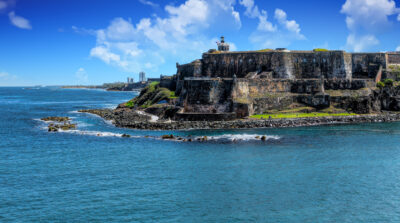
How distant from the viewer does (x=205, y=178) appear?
37625 mm

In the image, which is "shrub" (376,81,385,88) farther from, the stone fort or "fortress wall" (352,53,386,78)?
"fortress wall" (352,53,386,78)

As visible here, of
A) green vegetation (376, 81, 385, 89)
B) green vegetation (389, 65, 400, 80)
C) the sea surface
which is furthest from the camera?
green vegetation (389, 65, 400, 80)

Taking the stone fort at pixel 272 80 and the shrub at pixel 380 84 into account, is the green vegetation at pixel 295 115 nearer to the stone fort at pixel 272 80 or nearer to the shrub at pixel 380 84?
the stone fort at pixel 272 80

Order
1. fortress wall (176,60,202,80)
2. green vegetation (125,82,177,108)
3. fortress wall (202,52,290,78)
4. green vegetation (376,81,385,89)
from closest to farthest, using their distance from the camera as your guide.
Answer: green vegetation (376,81,385,89), fortress wall (202,52,290,78), fortress wall (176,60,202,80), green vegetation (125,82,177,108)

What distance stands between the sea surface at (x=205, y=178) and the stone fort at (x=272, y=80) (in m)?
15.3

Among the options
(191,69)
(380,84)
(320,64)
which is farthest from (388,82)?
(191,69)

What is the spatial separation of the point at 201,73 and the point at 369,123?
41.4 meters

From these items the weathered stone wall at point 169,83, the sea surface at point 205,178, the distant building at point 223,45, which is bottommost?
the sea surface at point 205,178

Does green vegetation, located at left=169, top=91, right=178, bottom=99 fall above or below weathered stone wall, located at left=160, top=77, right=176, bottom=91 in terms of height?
below

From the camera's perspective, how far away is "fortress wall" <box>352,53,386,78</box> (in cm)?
8925

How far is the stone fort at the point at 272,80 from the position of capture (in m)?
74.6

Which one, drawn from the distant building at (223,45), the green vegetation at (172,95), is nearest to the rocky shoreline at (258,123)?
the green vegetation at (172,95)

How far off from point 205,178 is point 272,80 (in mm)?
47388

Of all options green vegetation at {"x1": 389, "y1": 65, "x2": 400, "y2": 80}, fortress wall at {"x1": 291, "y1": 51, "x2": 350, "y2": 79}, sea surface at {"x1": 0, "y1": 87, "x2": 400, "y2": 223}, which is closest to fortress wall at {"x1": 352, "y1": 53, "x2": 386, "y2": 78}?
green vegetation at {"x1": 389, "y1": 65, "x2": 400, "y2": 80}
